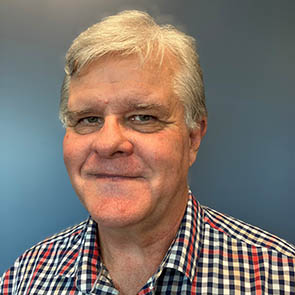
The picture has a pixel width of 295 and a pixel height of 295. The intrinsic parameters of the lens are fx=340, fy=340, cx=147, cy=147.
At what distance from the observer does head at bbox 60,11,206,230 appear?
91cm

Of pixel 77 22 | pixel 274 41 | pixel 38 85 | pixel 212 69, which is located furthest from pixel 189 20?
pixel 38 85

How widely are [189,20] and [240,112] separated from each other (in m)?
0.47

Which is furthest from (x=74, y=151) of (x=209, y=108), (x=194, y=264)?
(x=209, y=108)

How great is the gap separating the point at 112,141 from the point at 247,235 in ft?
1.68

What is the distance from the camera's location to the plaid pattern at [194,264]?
93cm

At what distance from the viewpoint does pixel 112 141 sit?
0.88 metres

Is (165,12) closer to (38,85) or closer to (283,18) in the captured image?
(283,18)

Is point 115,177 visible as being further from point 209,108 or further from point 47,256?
point 209,108

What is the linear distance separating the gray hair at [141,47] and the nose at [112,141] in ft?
0.61

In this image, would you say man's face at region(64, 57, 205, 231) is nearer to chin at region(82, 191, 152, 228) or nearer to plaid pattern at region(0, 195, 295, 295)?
chin at region(82, 191, 152, 228)

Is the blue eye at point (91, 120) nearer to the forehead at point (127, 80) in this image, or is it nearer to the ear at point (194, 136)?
the forehead at point (127, 80)

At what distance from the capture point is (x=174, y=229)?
1042 mm

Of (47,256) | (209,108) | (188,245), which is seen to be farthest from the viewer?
(209,108)

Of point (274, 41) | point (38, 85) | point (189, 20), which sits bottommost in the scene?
point (38, 85)
